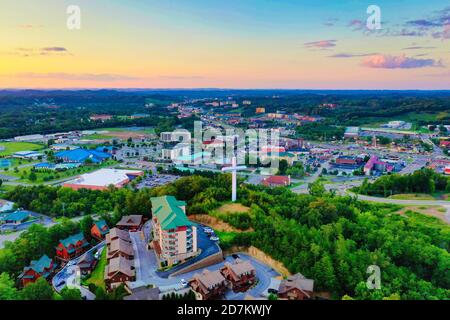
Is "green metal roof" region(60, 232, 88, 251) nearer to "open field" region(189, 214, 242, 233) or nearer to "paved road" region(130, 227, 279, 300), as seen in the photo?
"paved road" region(130, 227, 279, 300)

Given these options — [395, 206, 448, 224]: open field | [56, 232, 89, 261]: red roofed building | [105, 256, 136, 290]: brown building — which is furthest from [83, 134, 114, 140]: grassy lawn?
[105, 256, 136, 290]: brown building

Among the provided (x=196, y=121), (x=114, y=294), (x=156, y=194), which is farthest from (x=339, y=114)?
(x=114, y=294)

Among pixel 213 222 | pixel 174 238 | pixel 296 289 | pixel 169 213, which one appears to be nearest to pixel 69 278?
pixel 174 238

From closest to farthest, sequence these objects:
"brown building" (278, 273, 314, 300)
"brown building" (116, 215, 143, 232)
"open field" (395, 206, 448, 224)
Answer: "brown building" (278, 273, 314, 300) < "brown building" (116, 215, 143, 232) < "open field" (395, 206, 448, 224)

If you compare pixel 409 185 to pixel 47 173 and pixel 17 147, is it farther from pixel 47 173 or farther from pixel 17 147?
pixel 17 147

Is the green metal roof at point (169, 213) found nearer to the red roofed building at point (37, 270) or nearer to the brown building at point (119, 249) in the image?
the brown building at point (119, 249)

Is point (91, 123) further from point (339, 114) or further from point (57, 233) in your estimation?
point (57, 233)
